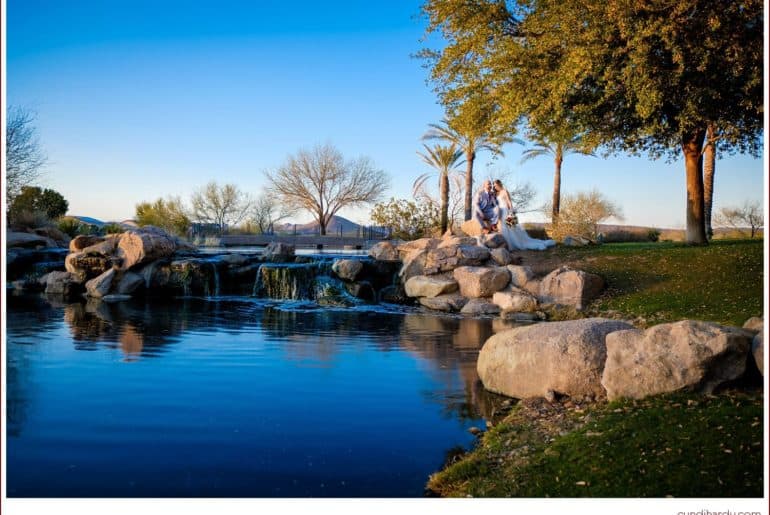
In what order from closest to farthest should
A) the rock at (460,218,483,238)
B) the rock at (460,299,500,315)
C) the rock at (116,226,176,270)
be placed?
1. the rock at (460,299,500,315)
2. the rock at (116,226,176,270)
3. the rock at (460,218,483,238)

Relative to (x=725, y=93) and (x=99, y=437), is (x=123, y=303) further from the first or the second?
(x=725, y=93)

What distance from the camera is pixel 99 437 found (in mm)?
4633

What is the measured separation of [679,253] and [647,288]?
2.67 meters

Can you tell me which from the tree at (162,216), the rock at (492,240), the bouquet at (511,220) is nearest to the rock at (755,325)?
the rock at (492,240)

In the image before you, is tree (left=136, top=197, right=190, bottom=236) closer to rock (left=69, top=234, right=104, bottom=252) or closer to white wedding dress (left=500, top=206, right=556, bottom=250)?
rock (left=69, top=234, right=104, bottom=252)

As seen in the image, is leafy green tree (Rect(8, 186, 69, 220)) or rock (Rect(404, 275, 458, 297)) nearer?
rock (Rect(404, 275, 458, 297))

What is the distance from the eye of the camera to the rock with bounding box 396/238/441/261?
17297mm

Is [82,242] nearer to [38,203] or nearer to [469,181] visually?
[38,203]

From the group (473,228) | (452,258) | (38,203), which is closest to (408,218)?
(473,228)

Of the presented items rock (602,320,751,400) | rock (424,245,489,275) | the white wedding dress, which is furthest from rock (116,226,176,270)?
rock (602,320,751,400)

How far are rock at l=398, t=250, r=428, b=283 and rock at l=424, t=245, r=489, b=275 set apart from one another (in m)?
0.16

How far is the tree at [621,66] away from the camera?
38.7 feet

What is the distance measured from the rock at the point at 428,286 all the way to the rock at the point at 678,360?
30.8ft
